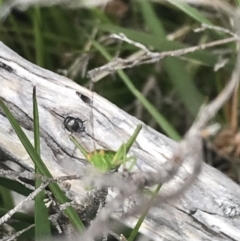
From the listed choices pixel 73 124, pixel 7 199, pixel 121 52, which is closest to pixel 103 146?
pixel 73 124

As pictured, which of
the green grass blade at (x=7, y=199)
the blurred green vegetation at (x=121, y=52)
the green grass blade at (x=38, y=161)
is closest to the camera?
the green grass blade at (x=38, y=161)

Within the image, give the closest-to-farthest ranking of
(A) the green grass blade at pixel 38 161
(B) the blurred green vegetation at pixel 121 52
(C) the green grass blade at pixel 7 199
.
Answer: (A) the green grass blade at pixel 38 161 < (C) the green grass blade at pixel 7 199 < (B) the blurred green vegetation at pixel 121 52

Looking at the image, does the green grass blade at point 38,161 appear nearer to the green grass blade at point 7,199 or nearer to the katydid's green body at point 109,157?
the katydid's green body at point 109,157

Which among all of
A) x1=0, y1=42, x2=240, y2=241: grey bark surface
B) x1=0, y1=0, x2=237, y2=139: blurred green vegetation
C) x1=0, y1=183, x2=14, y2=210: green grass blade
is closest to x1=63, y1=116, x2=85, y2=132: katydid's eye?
x1=0, y1=42, x2=240, y2=241: grey bark surface

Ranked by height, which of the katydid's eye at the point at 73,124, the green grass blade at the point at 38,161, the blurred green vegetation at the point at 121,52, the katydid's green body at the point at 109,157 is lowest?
the green grass blade at the point at 38,161

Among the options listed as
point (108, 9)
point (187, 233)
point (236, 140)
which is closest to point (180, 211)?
point (187, 233)

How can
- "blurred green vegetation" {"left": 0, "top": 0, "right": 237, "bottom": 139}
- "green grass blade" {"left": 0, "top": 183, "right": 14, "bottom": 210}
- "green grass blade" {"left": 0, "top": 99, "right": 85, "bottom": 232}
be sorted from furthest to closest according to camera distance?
"blurred green vegetation" {"left": 0, "top": 0, "right": 237, "bottom": 139} < "green grass blade" {"left": 0, "top": 183, "right": 14, "bottom": 210} < "green grass blade" {"left": 0, "top": 99, "right": 85, "bottom": 232}

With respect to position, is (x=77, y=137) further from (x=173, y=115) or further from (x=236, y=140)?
(x=173, y=115)

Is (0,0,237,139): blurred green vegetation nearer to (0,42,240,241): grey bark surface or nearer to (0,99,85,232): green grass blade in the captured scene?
(0,42,240,241): grey bark surface

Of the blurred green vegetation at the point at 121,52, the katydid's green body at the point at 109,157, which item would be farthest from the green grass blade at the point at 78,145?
the blurred green vegetation at the point at 121,52
